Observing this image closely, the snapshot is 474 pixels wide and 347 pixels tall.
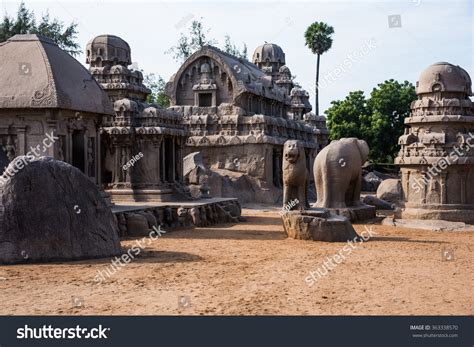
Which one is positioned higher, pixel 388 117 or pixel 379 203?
pixel 388 117

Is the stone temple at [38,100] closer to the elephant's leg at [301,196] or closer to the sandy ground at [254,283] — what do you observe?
the sandy ground at [254,283]

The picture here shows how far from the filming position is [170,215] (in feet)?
53.9

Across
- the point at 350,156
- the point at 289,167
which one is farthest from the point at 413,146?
the point at 289,167

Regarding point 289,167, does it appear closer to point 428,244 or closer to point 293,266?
point 428,244

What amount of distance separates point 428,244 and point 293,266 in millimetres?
4317

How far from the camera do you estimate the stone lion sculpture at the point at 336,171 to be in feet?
56.9

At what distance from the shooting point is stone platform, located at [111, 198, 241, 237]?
555 inches

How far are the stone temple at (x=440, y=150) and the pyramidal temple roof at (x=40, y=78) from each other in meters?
9.32

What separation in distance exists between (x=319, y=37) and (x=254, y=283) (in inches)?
1644

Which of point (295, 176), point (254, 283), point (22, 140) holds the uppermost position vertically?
point (22, 140)

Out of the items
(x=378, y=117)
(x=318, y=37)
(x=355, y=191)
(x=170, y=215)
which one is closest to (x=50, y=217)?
(x=170, y=215)

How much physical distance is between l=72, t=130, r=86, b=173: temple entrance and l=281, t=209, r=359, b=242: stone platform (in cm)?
599

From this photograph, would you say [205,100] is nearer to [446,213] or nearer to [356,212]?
[356,212]

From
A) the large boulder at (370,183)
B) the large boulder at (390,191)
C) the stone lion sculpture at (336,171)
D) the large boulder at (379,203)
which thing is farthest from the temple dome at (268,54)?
the stone lion sculpture at (336,171)
